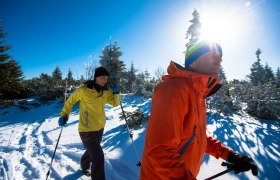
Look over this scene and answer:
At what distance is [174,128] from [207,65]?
82cm

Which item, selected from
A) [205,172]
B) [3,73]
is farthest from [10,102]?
[205,172]

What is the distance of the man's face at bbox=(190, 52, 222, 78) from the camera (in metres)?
1.72

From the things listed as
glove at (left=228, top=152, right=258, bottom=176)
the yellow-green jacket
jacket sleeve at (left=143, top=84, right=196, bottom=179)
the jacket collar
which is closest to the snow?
the yellow-green jacket

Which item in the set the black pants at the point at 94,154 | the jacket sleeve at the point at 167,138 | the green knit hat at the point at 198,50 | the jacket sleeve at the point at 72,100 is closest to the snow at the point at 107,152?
the black pants at the point at 94,154

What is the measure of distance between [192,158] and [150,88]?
20028mm

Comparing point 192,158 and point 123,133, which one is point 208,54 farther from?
point 123,133

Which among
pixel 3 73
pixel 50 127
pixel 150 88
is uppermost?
pixel 3 73

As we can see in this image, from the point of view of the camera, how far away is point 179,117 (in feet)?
4.12

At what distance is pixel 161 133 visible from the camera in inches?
47.1

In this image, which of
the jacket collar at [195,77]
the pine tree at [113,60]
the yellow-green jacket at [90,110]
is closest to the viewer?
the jacket collar at [195,77]

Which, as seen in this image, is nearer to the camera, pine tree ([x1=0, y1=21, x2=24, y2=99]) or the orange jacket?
the orange jacket

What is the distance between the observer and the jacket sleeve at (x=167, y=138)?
45.4 inches

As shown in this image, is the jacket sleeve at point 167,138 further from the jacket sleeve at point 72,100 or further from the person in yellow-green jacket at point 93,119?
the jacket sleeve at point 72,100

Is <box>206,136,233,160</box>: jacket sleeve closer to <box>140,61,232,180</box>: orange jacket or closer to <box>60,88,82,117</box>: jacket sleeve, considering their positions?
<box>140,61,232,180</box>: orange jacket
